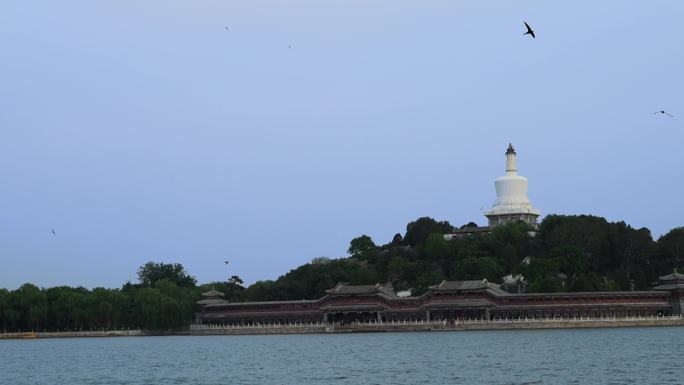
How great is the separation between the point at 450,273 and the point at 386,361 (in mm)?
49589

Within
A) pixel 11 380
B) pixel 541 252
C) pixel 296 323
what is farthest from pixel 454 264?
pixel 11 380

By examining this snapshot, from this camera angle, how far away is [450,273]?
3935 inches

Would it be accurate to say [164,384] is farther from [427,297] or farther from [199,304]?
[199,304]

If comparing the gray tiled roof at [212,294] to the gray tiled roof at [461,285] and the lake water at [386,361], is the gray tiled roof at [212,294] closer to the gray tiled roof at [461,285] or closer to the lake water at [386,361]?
the gray tiled roof at [461,285]

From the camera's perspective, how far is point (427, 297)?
9050cm

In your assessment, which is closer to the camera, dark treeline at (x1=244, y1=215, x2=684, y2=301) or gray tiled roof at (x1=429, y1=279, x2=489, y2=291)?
gray tiled roof at (x1=429, y1=279, x2=489, y2=291)

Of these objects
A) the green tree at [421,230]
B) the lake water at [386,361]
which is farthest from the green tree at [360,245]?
the lake water at [386,361]

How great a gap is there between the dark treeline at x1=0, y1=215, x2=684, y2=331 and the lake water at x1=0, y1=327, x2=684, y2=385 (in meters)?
19.2

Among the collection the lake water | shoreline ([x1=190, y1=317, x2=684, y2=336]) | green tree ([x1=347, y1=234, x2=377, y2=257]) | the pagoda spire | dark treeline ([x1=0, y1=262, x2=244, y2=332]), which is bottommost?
the lake water

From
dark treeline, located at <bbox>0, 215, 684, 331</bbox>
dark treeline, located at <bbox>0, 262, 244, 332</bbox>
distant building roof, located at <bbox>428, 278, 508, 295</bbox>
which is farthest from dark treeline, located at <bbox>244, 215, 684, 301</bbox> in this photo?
dark treeline, located at <bbox>0, 262, 244, 332</bbox>

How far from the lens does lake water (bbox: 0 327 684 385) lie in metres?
42.1

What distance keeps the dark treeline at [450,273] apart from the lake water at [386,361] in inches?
758

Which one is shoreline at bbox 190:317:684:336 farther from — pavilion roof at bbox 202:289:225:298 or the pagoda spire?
the pagoda spire

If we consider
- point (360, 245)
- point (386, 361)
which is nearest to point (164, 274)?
point (360, 245)
